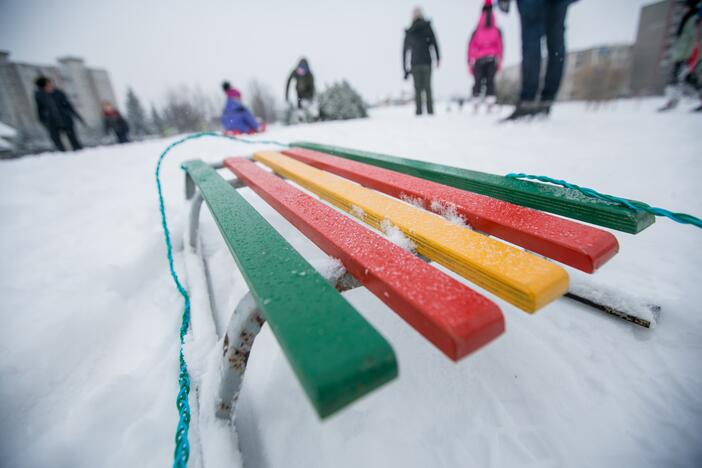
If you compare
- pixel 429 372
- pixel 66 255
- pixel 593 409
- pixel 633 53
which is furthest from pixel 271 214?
pixel 633 53

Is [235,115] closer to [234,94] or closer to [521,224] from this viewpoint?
[234,94]

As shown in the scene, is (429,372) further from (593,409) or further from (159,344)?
(159,344)

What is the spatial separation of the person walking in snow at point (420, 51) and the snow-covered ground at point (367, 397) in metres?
5.59

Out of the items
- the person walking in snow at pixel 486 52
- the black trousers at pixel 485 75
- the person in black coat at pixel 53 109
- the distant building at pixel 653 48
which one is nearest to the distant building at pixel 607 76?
the distant building at pixel 653 48

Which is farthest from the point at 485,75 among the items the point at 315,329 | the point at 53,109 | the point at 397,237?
the point at 53,109

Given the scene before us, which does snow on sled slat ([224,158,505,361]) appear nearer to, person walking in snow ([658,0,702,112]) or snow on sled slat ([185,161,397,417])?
snow on sled slat ([185,161,397,417])

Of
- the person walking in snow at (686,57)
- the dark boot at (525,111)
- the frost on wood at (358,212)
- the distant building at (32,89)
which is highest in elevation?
the distant building at (32,89)

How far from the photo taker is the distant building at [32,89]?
4397 centimetres

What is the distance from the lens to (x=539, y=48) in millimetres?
3566

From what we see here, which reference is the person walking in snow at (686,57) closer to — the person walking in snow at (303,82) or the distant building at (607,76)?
the person walking in snow at (303,82)

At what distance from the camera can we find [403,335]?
1.06 meters

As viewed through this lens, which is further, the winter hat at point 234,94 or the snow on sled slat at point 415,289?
the winter hat at point 234,94

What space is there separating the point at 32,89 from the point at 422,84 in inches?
2620

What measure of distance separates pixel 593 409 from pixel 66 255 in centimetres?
246
